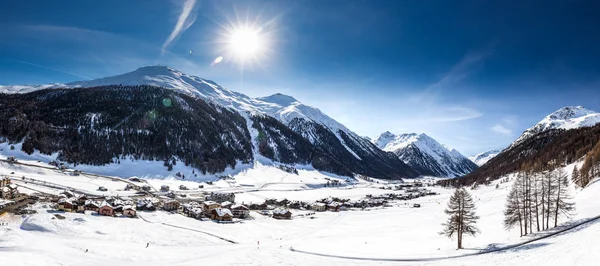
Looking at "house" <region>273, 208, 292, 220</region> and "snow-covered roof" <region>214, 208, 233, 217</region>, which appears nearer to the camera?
"snow-covered roof" <region>214, 208, 233, 217</region>

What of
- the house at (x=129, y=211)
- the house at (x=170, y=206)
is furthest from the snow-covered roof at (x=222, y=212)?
the house at (x=129, y=211)

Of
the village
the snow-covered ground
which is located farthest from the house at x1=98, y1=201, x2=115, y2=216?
the snow-covered ground

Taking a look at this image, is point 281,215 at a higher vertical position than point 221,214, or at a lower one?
lower

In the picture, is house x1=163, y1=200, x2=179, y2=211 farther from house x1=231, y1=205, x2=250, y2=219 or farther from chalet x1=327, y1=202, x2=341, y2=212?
chalet x1=327, y1=202, x2=341, y2=212

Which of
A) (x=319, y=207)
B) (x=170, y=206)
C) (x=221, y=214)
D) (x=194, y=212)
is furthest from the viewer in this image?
(x=319, y=207)

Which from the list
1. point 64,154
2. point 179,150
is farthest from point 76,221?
point 179,150

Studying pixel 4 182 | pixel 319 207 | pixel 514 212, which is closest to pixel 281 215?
pixel 319 207

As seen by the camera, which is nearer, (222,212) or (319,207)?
(222,212)

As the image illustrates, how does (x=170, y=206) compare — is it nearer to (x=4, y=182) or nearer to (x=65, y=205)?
(x=65, y=205)
